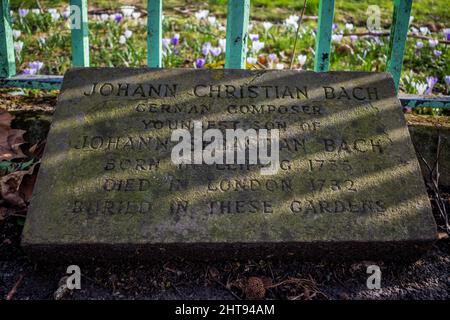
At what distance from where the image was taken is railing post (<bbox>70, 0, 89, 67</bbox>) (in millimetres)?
2383

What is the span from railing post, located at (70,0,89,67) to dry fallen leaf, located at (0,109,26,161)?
0.51 metres

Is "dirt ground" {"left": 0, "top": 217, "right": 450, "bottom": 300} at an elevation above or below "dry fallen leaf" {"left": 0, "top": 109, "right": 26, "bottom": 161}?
below

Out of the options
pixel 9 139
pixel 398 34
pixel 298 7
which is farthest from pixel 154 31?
pixel 298 7

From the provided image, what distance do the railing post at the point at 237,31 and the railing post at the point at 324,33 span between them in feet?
1.41

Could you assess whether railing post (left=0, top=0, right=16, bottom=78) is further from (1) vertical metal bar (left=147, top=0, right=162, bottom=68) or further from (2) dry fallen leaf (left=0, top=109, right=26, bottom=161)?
(1) vertical metal bar (left=147, top=0, right=162, bottom=68)

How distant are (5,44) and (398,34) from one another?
2349 millimetres

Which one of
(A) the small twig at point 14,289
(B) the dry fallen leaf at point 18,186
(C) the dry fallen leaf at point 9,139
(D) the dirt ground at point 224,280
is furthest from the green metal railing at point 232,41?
(A) the small twig at point 14,289

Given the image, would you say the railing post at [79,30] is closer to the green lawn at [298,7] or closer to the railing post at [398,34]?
the railing post at [398,34]

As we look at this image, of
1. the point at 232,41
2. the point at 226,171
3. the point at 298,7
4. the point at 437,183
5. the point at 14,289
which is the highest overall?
the point at 232,41

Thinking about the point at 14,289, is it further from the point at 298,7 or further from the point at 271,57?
the point at 298,7

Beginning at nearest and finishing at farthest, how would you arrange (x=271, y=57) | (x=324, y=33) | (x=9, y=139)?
(x=9, y=139) → (x=324, y=33) → (x=271, y=57)

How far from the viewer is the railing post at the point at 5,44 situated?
2.48 metres

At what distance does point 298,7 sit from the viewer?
5.15 m

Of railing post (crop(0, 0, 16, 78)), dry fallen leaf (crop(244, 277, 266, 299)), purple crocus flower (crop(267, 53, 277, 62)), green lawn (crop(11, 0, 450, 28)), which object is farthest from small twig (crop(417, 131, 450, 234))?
green lawn (crop(11, 0, 450, 28))
